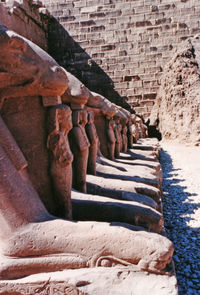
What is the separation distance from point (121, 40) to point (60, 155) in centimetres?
1142

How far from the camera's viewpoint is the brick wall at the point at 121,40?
12219mm

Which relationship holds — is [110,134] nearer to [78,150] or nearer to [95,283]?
[78,150]

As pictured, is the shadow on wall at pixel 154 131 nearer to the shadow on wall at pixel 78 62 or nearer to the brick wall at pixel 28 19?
the shadow on wall at pixel 78 62

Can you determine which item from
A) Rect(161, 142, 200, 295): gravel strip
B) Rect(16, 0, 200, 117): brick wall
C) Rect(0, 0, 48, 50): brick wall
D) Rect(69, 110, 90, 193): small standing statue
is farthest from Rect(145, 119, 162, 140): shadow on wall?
Rect(69, 110, 90, 193): small standing statue

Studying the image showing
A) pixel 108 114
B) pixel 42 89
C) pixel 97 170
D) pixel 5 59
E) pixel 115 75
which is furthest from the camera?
pixel 115 75

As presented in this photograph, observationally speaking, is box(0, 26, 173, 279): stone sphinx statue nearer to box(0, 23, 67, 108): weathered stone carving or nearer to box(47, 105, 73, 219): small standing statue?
box(0, 23, 67, 108): weathered stone carving

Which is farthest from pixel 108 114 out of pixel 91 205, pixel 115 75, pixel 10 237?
pixel 115 75

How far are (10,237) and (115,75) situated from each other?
37.3ft

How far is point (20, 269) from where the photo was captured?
1.71 m

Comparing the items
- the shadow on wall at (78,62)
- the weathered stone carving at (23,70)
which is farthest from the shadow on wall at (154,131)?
the weathered stone carving at (23,70)

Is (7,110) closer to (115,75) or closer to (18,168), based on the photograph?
(18,168)

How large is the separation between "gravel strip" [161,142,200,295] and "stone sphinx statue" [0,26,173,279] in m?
0.53

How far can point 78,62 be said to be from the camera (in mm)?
12695

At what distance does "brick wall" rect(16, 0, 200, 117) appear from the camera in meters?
12.2
